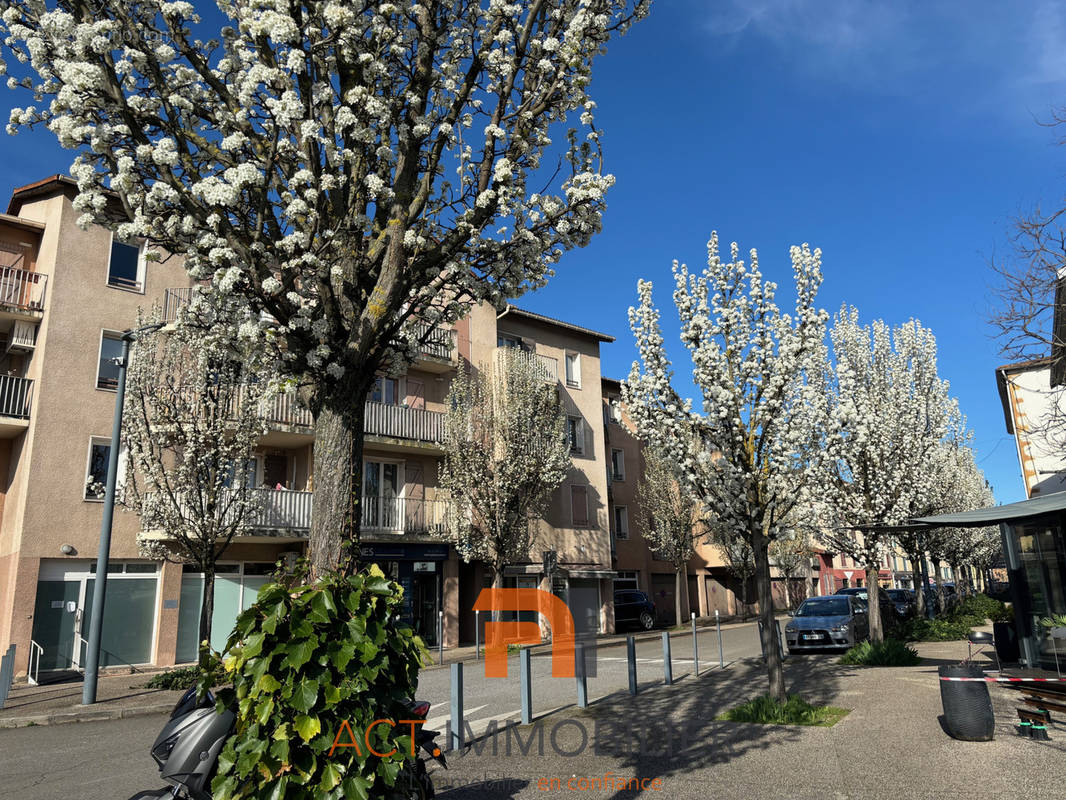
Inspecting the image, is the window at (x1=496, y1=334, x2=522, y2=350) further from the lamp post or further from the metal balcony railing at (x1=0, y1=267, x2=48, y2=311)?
the lamp post

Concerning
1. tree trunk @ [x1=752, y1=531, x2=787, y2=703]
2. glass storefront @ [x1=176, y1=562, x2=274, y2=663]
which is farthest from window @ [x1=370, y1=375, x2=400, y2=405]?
tree trunk @ [x1=752, y1=531, x2=787, y2=703]

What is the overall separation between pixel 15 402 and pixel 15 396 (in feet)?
0.51

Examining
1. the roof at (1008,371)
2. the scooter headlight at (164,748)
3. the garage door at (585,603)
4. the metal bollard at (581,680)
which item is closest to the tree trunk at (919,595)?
the roof at (1008,371)

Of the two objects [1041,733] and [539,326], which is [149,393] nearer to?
[1041,733]

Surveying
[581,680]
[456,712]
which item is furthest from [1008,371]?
[456,712]

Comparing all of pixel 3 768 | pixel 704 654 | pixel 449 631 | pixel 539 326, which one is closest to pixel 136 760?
pixel 3 768

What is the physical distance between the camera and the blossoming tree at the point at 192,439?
15.4 metres

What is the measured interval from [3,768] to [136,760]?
1425mm

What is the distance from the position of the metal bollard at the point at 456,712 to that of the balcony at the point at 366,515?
449 inches

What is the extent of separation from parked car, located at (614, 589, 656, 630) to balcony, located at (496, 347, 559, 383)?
9871 millimetres

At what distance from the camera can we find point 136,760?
856 centimetres

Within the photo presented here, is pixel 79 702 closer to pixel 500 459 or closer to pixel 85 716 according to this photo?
pixel 85 716

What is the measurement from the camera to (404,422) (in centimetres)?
2512

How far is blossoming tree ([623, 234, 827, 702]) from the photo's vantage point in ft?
32.8
